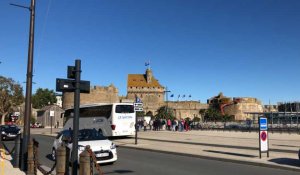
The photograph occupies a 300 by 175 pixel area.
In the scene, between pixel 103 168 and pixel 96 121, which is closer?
pixel 103 168

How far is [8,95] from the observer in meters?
77.9

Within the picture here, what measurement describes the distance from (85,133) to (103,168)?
2211mm

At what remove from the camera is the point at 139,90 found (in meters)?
148

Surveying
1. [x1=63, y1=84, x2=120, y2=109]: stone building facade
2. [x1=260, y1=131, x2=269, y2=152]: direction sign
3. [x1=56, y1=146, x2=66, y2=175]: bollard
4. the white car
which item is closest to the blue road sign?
[x1=260, y1=131, x2=269, y2=152]: direction sign

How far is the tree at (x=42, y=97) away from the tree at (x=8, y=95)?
190 feet

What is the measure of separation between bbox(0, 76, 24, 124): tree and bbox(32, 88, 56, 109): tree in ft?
190

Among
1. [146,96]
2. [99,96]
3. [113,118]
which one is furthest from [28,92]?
[146,96]

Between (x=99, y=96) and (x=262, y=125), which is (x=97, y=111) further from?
(x=99, y=96)

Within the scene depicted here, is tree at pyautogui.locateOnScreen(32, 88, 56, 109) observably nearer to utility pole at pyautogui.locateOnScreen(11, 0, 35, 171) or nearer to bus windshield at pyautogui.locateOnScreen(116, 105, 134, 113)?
bus windshield at pyautogui.locateOnScreen(116, 105, 134, 113)

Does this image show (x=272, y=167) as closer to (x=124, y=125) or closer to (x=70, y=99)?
(x=124, y=125)

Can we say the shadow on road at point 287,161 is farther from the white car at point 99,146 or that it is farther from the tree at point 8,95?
the tree at point 8,95

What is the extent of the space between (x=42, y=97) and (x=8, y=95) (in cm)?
6741

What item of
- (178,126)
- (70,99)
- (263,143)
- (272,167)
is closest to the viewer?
(272,167)

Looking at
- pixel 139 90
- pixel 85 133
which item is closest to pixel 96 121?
pixel 85 133
